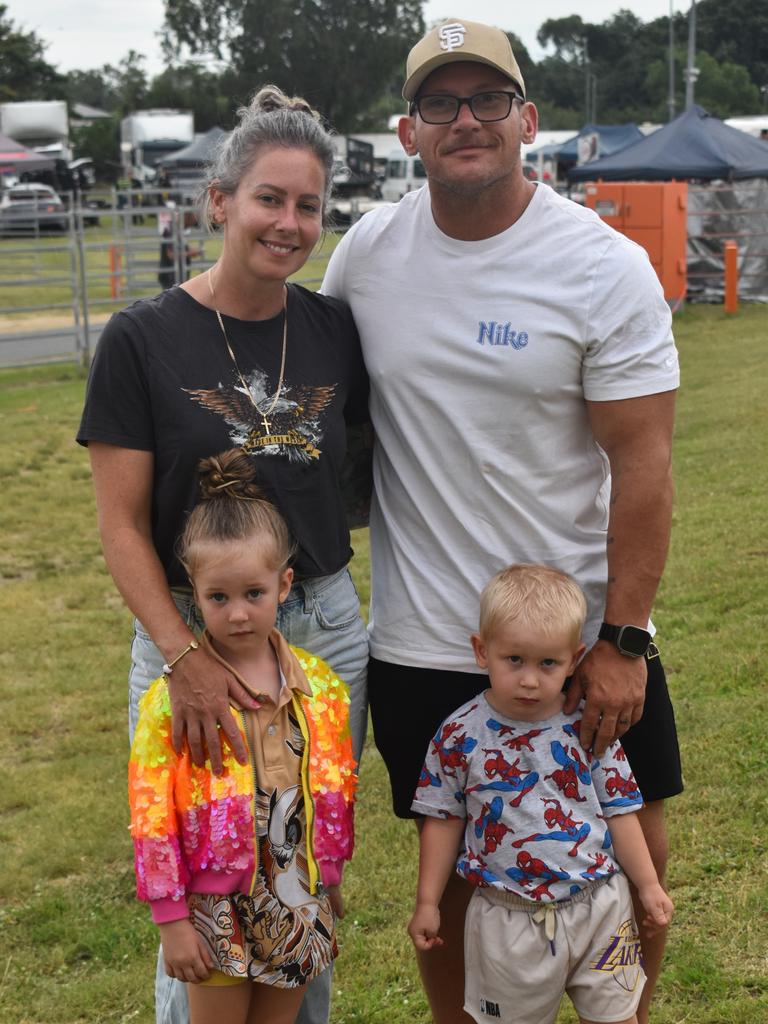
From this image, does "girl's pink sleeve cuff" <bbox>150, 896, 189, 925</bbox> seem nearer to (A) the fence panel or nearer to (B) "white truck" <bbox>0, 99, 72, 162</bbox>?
(A) the fence panel

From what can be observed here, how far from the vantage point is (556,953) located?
2604mm

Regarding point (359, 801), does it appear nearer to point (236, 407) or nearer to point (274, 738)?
point (274, 738)

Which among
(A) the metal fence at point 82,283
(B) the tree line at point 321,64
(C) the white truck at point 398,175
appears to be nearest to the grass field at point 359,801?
(A) the metal fence at point 82,283

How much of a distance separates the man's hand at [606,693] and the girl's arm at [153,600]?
2.28ft

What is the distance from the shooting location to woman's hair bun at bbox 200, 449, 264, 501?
2555 millimetres

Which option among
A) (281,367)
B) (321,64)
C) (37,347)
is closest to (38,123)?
(321,64)

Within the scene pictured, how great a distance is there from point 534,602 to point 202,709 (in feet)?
2.31

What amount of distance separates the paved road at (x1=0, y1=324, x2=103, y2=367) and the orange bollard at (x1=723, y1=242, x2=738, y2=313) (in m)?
8.76

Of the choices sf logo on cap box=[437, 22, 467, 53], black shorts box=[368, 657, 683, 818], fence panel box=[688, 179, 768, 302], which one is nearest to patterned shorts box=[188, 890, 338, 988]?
black shorts box=[368, 657, 683, 818]

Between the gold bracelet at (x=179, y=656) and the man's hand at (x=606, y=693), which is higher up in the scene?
the gold bracelet at (x=179, y=656)

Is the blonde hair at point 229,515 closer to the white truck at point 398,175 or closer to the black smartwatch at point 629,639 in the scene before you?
the black smartwatch at point 629,639

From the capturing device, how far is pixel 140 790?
2463 mm

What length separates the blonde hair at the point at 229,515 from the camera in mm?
2543

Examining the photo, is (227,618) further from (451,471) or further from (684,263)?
(684,263)
